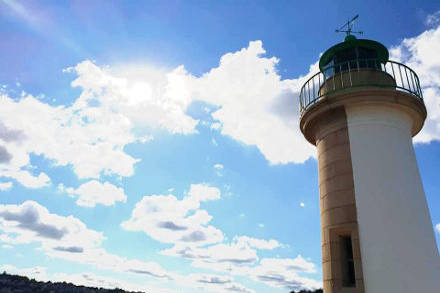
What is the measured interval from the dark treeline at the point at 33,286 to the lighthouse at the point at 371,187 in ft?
39.0

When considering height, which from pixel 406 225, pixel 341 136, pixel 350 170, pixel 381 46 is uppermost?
pixel 381 46

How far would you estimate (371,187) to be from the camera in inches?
349

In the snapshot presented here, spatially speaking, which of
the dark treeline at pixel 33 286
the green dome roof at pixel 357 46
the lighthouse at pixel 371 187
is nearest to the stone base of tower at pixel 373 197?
the lighthouse at pixel 371 187

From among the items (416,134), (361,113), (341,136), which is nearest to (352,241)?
(341,136)

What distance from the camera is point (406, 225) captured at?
845cm

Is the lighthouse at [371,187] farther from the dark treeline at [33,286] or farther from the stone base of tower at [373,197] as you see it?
the dark treeline at [33,286]

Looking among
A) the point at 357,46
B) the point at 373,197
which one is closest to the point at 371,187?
the point at 373,197

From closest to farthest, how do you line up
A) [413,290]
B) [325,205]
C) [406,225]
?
[413,290] < [406,225] < [325,205]

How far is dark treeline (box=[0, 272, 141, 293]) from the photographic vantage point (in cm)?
1357

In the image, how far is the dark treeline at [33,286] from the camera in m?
13.6

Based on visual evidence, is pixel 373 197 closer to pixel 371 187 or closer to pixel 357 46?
pixel 371 187

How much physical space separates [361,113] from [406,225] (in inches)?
130

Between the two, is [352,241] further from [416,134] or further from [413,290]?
[416,134]

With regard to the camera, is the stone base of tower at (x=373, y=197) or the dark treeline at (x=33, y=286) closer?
the stone base of tower at (x=373, y=197)
